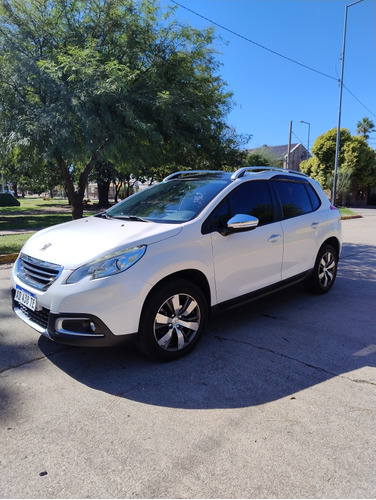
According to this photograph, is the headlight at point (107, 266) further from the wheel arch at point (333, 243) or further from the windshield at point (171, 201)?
the wheel arch at point (333, 243)

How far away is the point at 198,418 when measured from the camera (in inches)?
105

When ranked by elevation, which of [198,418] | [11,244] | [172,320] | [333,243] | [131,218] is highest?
[131,218]

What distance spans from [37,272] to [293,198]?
3345mm

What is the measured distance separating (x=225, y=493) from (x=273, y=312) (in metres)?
3.10

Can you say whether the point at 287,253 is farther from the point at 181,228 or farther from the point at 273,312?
the point at 181,228

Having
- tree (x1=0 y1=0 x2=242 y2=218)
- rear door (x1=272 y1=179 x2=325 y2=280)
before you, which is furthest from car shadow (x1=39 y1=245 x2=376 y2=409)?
Result: tree (x1=0 y1=0 x2=242 y2=218)

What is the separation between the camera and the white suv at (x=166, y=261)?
3.02 meters

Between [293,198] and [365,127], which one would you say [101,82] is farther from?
[365,127]

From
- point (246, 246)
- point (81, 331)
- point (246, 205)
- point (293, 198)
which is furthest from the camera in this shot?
point (293, 198)

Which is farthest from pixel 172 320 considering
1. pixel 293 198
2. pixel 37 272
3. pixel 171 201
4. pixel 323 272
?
pixel 323 272

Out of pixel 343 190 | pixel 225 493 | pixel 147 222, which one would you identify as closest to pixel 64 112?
pixel 147 222

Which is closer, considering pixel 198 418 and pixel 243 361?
pixel 198 418

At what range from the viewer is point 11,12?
855 cm

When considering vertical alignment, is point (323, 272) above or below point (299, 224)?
below
